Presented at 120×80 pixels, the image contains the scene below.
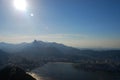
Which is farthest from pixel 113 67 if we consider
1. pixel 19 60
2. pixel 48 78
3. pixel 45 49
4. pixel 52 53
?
pixel 45 49

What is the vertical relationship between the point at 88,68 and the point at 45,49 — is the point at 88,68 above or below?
below

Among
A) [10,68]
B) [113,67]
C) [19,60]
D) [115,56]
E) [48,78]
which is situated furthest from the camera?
[115,56]

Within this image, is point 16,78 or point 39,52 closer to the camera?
point 16,78

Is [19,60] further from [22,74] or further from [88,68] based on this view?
[22,74]

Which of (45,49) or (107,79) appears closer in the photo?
(107,79)

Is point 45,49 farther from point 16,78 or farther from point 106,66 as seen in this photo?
point 16,78

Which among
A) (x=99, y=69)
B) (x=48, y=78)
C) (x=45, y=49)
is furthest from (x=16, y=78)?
(x=45, y=49)

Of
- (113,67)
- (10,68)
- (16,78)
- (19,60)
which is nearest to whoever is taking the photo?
(16,78)

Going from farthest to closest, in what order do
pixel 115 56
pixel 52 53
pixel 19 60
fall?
pixel 52 53
pixel 115 56
pixel 19 60

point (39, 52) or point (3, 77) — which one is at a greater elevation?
point (39, 52)
